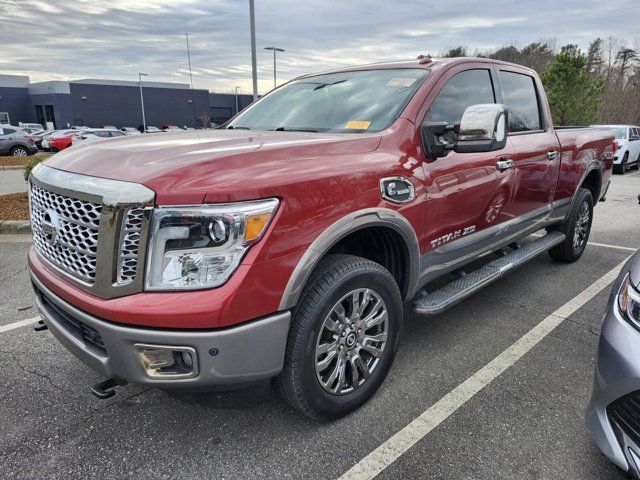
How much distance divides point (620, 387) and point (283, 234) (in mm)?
1475

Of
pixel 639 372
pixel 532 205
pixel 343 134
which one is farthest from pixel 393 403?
pixel 532 205

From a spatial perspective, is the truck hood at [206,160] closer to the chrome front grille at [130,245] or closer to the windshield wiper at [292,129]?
the chrome front grille at [130,245]

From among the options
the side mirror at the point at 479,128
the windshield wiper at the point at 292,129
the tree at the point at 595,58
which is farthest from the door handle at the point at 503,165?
the tree at the point at 595,58

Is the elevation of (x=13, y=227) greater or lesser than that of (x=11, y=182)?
greater

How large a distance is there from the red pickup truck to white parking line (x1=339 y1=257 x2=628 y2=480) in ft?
1.01

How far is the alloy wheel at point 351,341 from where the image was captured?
2447 mm

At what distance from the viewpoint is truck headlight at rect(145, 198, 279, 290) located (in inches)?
76.7

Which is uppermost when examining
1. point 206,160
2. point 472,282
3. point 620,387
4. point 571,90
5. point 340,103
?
point 571,90

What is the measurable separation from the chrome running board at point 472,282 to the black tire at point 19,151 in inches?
953

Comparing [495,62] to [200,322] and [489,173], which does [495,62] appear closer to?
[489,173]

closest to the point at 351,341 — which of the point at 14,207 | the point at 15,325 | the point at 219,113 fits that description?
the point at 15,325

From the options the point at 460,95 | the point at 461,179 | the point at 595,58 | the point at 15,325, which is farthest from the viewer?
the point at 595,58

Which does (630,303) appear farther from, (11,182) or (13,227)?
(11,182)

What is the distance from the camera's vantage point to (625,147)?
1552 centimetres
